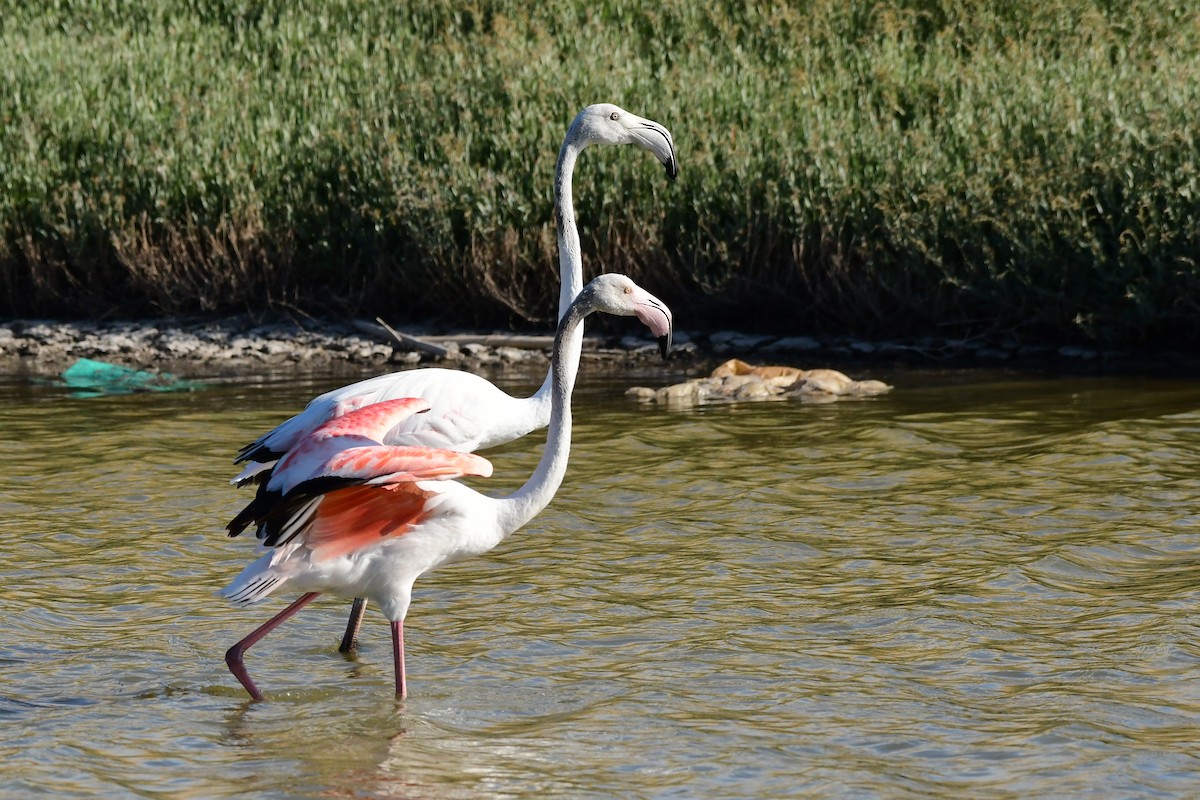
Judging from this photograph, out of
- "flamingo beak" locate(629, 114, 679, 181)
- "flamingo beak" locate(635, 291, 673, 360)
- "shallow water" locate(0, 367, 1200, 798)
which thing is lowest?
"shallow water" locate(0, 367, 1200, 798)

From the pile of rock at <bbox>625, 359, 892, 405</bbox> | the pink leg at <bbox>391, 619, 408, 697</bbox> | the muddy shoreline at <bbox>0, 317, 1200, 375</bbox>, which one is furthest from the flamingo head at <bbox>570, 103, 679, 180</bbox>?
the muddy shoreline at <bbox>0, 317, 1200, 375</bbox>

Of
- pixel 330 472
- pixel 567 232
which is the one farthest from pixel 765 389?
pixel 330 472

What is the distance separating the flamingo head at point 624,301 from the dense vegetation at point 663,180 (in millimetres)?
7757

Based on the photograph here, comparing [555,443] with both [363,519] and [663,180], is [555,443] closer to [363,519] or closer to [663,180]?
[363,519]

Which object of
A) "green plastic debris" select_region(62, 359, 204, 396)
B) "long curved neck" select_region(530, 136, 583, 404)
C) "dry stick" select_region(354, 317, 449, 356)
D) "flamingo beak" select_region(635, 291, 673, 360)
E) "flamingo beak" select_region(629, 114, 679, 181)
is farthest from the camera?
"dry stick" select_region(354, 317, 449, 356)

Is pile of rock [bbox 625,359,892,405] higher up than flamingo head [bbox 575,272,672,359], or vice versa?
flamingo head [bbox 575,272,672,359]

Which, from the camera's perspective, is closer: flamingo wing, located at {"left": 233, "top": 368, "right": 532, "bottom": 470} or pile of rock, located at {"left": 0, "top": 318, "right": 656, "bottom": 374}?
flamingo wing, located at {"left": 233, "top": 368, "right": 532, "bottom": 470}

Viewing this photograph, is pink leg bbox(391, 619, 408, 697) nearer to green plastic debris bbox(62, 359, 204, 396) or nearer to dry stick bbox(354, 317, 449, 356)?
green plastic debris bbox(62, 359, 204, 396)

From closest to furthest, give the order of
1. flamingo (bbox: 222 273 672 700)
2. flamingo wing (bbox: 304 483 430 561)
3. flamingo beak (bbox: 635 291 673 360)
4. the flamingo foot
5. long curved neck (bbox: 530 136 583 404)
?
flamingo beak (bbox: 635 291 673 360), flamingo (bbox: 222 273 672 700), flamingo wing (bbox: 304 483 430 561), the flamingo foot, long curved neck (bbox: 530 136 583 404)

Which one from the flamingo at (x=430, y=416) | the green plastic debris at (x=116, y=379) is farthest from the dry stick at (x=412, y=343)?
the flamingo at (x=430, y=416)

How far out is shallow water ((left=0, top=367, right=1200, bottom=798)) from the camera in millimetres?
4785

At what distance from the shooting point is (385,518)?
17.7ft

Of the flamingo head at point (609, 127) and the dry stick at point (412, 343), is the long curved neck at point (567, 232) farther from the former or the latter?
the dry stick at point (412, 343)

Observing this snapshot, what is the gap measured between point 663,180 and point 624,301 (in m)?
9.19
